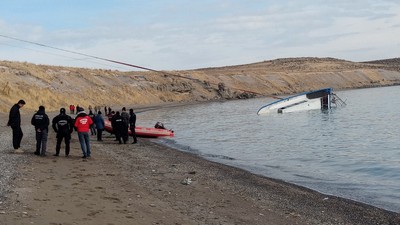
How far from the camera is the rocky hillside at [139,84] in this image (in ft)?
162

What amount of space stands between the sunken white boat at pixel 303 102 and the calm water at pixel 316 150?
8295 mm

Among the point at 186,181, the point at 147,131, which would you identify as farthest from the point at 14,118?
the point at 147,131

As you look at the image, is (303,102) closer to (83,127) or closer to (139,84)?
(139,84)

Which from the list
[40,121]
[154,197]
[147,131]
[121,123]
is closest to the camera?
[154,197]

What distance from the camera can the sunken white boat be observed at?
46.1 meters

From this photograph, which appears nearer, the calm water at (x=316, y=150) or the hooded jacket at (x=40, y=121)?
the calm water at (x=316, y=150)

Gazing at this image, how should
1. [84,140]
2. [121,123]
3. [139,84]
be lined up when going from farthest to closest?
[139,84] < [121,123] < [84,140]

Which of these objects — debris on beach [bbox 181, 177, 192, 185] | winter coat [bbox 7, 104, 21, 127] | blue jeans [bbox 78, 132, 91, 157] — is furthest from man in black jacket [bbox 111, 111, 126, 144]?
debris on beach [bbox 181, 177, 192, 185]

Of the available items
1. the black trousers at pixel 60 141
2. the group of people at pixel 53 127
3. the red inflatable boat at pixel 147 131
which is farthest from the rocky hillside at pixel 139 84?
the black trousers at pixel 60 141

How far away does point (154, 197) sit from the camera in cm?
1037

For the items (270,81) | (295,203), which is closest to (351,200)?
(295,203)

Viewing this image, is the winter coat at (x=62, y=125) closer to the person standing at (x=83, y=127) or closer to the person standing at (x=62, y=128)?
the person standing at (x=62, y=128)

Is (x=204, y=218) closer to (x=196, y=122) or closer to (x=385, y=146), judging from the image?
(x=385, y=146)

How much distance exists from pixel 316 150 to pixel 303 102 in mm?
27481
